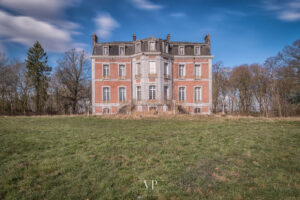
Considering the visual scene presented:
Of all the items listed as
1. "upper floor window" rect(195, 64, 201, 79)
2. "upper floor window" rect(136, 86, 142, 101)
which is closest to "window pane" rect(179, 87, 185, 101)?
"upper floor window" rect(195, 64, 201, 79)

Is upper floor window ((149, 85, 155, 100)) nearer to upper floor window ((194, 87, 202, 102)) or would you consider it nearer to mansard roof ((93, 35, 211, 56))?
mansard roof ((93, 35, 211, 56))

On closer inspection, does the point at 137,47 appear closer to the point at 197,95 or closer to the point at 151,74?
the point at 151,74

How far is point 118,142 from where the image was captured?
645 cm

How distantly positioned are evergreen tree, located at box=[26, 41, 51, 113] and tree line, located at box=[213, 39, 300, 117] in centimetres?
2789

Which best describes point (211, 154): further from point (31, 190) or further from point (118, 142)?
point (31, 190)

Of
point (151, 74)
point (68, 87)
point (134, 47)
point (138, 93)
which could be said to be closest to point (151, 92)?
point (138, 93)

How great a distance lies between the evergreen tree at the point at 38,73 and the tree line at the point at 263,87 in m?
27.9

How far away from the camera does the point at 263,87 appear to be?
2889 centimetres

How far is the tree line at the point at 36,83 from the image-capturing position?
2730 centimetres

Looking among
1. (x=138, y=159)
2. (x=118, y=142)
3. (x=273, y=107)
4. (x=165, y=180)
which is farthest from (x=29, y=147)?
(x=273, y=107)

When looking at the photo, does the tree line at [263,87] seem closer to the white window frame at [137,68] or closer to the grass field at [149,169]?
the white window frame at [137,68]

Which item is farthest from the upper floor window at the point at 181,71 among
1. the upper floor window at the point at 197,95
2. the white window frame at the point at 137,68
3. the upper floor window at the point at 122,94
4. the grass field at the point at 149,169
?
the grass field at the point at 149,169

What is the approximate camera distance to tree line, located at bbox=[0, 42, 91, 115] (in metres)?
27.3

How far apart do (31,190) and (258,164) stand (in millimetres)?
5224
